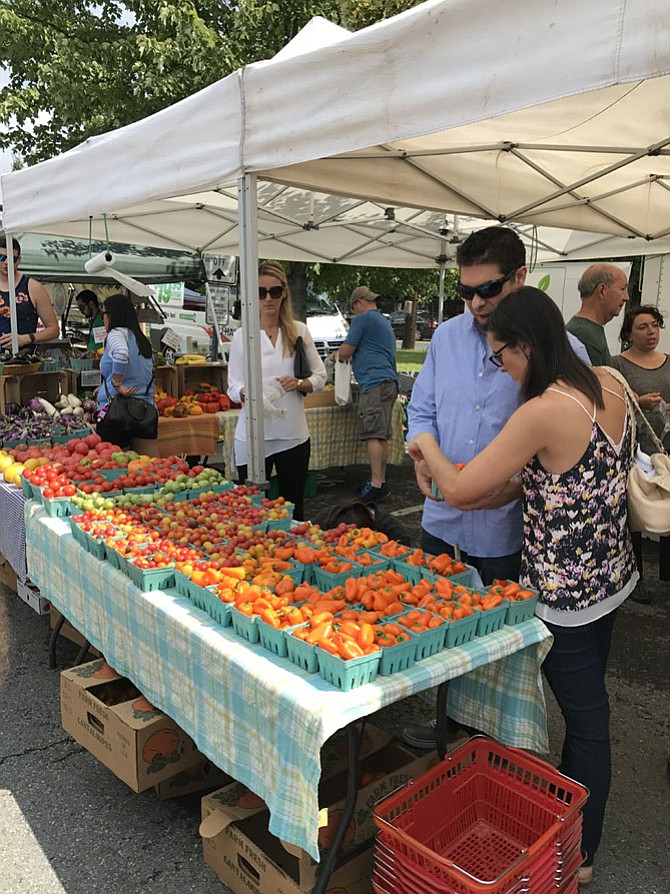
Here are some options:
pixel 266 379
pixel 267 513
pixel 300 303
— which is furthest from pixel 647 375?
pixel 300 303

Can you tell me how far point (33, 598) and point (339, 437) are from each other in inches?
154

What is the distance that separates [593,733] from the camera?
2160 millimetres

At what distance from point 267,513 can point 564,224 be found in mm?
3560

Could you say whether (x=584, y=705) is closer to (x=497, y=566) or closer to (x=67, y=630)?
(x=497, y=566)

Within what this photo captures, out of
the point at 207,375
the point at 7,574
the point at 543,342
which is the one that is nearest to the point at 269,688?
the point at 543,342

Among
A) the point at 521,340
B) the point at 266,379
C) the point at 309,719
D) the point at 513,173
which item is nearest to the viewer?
the point at 309,719

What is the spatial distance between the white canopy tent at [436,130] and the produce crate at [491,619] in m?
1.40

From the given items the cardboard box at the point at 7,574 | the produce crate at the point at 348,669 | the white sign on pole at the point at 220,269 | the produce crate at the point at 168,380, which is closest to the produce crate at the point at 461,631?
the produce crate at the point at 348,669

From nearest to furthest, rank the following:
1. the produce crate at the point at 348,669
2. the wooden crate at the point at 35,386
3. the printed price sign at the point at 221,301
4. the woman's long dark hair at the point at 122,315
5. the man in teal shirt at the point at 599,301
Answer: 1. the produce crate at the point at 348,669
2. the man in teal shirt at the point at 599,301
3. the woman's long dark hair at the point at 122,315
4. the wooden crate at the point at 35,386
5. the printed price sign at the point at 221,301

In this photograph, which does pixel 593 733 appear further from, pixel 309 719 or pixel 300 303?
pixel 300 303

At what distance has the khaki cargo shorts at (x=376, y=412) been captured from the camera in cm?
693

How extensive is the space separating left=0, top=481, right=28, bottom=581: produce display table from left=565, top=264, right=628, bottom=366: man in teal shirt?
331 cm

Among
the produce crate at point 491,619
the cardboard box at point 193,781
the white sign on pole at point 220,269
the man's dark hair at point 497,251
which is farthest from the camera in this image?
the white sign on pole at point 220,269

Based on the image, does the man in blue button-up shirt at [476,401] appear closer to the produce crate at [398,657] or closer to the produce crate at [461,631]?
the produce crate at [461,631]
